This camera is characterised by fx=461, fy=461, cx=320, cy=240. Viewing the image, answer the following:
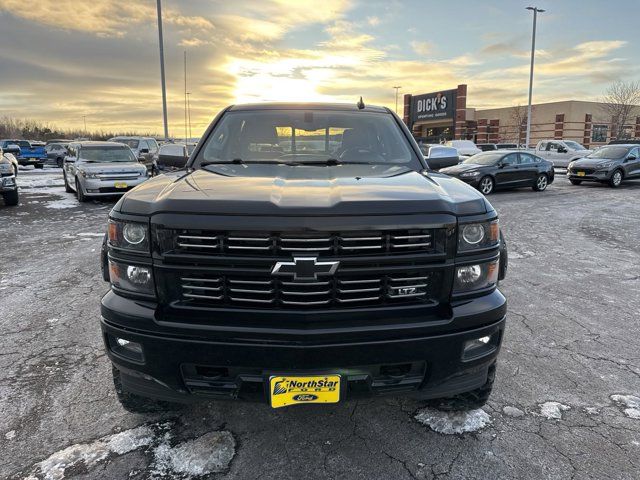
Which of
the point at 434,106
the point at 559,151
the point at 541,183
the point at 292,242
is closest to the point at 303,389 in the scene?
the point at 292,242

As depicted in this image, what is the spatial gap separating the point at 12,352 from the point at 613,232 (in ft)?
31.4

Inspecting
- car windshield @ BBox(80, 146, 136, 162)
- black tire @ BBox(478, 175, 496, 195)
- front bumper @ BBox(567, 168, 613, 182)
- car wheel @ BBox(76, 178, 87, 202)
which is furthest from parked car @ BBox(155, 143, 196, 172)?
front bumper @ BBox(567, 168, 613, 182)

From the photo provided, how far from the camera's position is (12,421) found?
2.66 meters

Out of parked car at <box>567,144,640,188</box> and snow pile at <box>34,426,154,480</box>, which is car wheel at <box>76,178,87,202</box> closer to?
snow pile at <box>34,426,154,480</box>

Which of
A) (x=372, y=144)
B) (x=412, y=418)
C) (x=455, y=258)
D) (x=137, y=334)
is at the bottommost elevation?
(x=412, y=418)

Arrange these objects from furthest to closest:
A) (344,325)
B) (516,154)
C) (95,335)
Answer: (516,154) → (95,335) → (344,325)

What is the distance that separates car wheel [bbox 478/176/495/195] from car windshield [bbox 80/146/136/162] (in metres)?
10.6

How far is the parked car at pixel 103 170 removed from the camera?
11.8 meters

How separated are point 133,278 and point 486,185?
1431cm

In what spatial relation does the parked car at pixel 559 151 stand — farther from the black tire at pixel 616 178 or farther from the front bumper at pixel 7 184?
the front bumper at pixel 7 184

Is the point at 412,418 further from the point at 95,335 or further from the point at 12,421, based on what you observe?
the point at 95,335

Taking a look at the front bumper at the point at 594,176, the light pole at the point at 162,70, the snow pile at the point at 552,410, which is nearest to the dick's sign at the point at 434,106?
the front bumper at the point at 594,176

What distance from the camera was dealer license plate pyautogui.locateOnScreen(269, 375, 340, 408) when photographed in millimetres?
2109

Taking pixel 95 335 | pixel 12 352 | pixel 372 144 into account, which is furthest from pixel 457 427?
pixel 12 352
